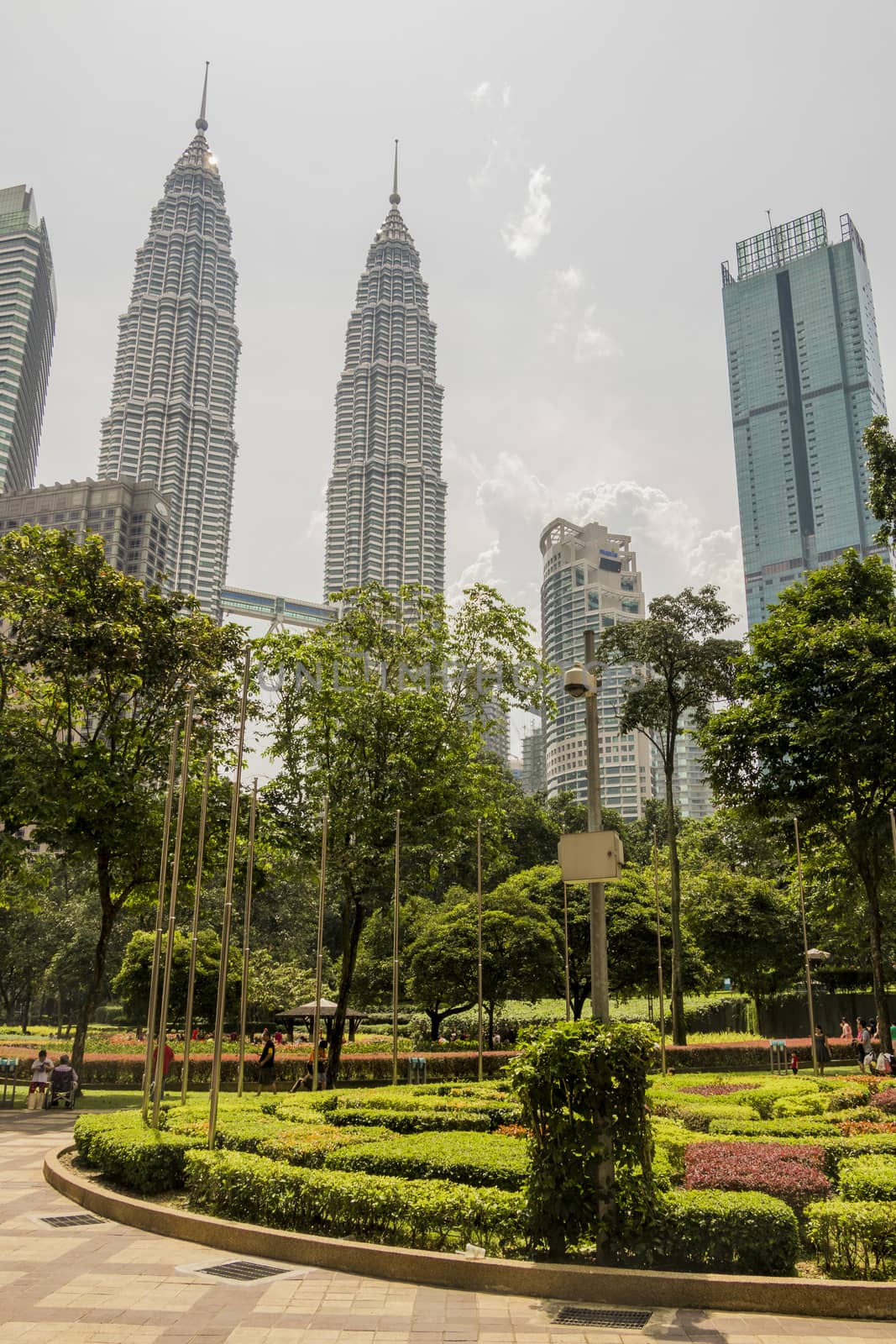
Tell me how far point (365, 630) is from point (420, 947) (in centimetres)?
1165

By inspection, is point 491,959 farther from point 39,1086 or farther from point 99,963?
point 39,1086

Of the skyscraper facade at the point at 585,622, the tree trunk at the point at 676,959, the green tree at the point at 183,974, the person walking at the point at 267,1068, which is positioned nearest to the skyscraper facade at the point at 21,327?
the skyscraper facade at the point at 585,622

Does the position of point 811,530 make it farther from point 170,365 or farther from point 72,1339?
point 72,1339

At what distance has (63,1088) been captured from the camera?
21250 millimetres

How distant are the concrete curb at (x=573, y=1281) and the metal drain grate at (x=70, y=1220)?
1.82 metres

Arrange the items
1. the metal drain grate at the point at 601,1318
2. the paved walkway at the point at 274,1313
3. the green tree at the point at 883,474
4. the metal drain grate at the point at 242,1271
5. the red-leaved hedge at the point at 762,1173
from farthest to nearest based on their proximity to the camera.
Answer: the green tree at the point at 883,474
the red-leaved hedge at the point at 762,1173
the metal drain grate at the point at 242,1271
the metal drain grate at the point at 601,1318
the paved walkway at the point at 274,1313

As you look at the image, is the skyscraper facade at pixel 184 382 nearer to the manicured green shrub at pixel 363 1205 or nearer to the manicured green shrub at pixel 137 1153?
the manicured green shrub at pixel 137 1153

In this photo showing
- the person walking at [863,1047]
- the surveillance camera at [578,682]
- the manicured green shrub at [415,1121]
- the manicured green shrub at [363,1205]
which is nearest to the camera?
the manicured green shrub at [363,1205]

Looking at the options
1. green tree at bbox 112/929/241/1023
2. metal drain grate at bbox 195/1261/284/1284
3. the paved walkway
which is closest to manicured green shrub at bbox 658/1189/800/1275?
the paved walkway

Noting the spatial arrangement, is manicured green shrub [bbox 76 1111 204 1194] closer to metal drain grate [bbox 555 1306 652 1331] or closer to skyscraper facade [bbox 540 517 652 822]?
metal drain grate [bbox 555 1306 652 1331]

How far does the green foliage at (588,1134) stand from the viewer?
7.32 metres

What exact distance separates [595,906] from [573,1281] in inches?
106

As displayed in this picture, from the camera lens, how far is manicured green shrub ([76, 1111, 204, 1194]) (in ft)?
34.6

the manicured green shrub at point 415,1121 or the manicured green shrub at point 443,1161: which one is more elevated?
the manicured green shrub at point 443,1161
